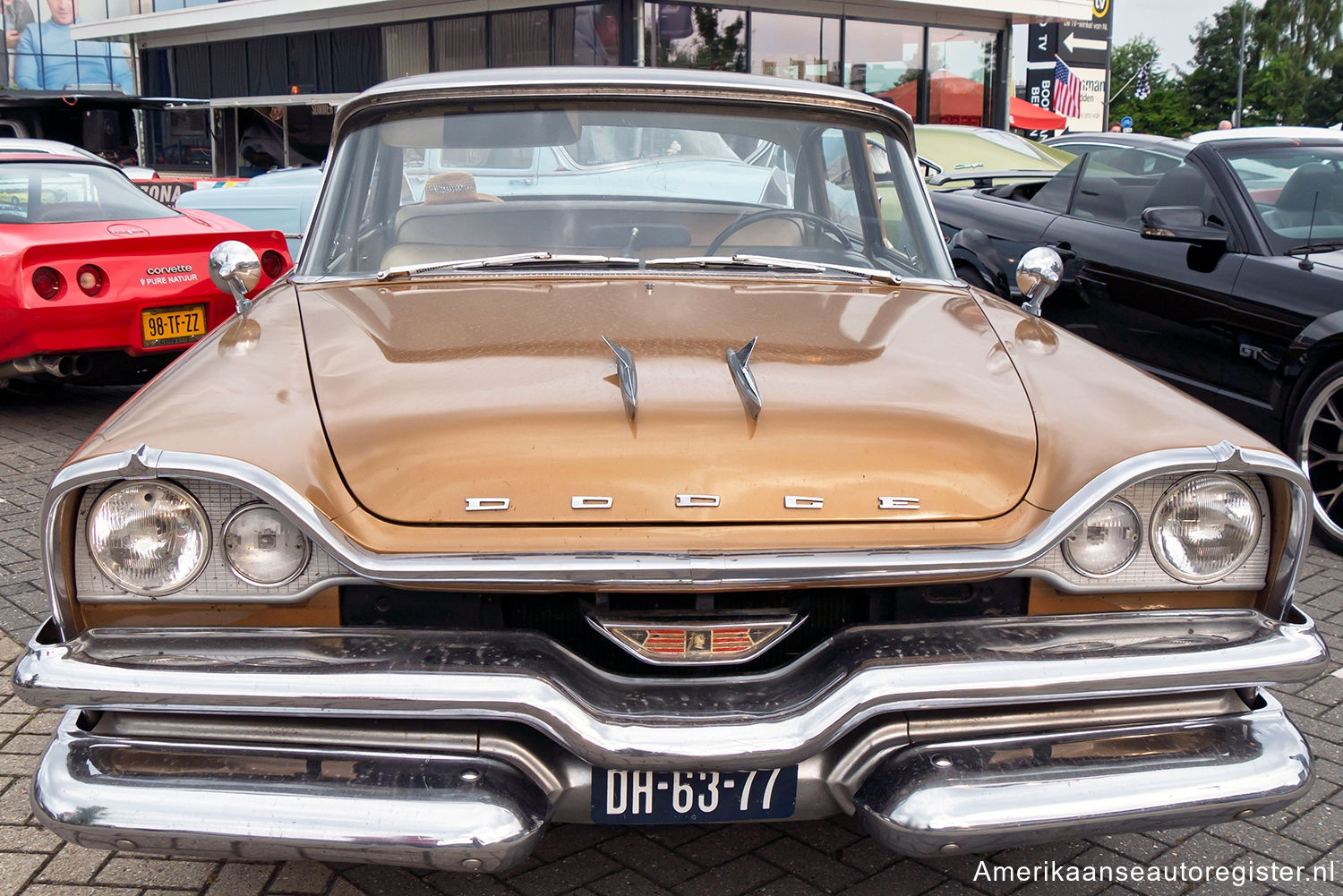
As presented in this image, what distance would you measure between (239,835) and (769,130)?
2.22 meters

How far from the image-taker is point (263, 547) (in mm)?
2039

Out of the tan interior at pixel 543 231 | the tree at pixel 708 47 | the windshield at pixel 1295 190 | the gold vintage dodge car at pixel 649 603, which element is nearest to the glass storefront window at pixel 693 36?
the tree at pixel 708 47

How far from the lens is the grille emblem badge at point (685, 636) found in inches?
80.3

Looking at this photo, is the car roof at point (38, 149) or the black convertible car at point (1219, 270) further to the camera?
the car roof at point (38, 149)

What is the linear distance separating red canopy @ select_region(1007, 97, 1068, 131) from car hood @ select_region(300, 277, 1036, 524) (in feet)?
76.3

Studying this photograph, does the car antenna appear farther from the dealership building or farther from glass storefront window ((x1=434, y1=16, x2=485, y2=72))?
glass storefront window ((x1=434, y1=16, x2=485, y2=72))

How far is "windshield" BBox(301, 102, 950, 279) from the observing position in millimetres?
3023

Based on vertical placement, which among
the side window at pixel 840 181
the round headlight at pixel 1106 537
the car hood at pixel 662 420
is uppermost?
the side window at pixel 840 181

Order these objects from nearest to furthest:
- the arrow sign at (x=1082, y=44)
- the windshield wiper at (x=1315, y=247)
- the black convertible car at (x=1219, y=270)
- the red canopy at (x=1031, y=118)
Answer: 1. the black convertible car at (x=1219, y=270)
2. the windshield wiper at (x=1315, y=247)
3. the red canopy at (x=1031, y=118)
4. the arrow sign at (x=1082, y=44)

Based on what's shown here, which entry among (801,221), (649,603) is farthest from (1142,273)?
(649,603)

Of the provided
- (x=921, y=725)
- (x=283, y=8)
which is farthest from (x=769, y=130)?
(x=283, y=8)

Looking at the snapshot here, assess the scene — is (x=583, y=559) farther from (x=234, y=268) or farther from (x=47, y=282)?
(x=47, y=282)

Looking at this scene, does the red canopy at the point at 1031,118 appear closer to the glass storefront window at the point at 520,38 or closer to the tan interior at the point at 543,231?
the glass storefront window at the point at 520,38

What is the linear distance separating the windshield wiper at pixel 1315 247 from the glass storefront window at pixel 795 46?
16631 millimetres
